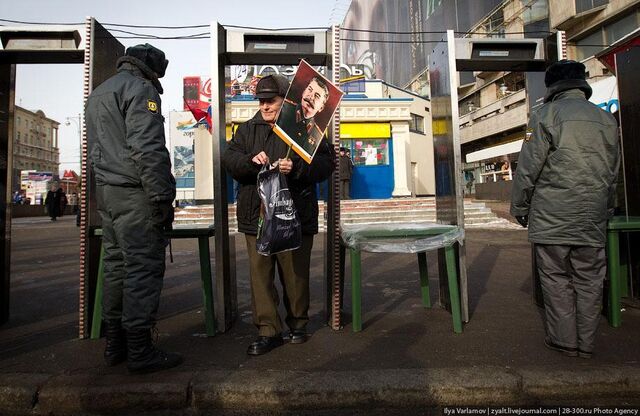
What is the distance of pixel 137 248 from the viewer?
2746 millimetres

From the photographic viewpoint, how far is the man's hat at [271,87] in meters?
3.19

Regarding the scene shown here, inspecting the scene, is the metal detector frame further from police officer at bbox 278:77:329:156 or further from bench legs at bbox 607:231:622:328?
bench legs at bbox 607:231:622:328

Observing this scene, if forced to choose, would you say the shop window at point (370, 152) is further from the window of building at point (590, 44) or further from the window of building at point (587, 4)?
the window of building at point (587, 4)

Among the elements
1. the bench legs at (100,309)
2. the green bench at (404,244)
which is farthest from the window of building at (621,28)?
the bench legs at (100,309)

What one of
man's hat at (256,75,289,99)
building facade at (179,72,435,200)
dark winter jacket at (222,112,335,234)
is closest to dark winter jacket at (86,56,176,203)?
dark winter jacket at (222,112,335,234)

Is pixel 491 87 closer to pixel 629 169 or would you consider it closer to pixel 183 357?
pixel 629 169

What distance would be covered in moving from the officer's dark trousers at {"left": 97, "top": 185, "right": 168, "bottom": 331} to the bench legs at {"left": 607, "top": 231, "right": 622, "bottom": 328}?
11.8ft

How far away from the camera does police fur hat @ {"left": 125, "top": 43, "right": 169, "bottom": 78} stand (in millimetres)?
3021

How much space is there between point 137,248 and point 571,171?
2.97 meters

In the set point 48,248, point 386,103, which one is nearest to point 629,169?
point 48,248

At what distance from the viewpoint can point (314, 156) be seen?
3.15 m

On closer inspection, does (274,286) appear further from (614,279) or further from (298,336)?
(614,279)

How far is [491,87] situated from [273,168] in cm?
3889

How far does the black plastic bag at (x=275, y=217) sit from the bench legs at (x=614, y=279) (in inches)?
105
